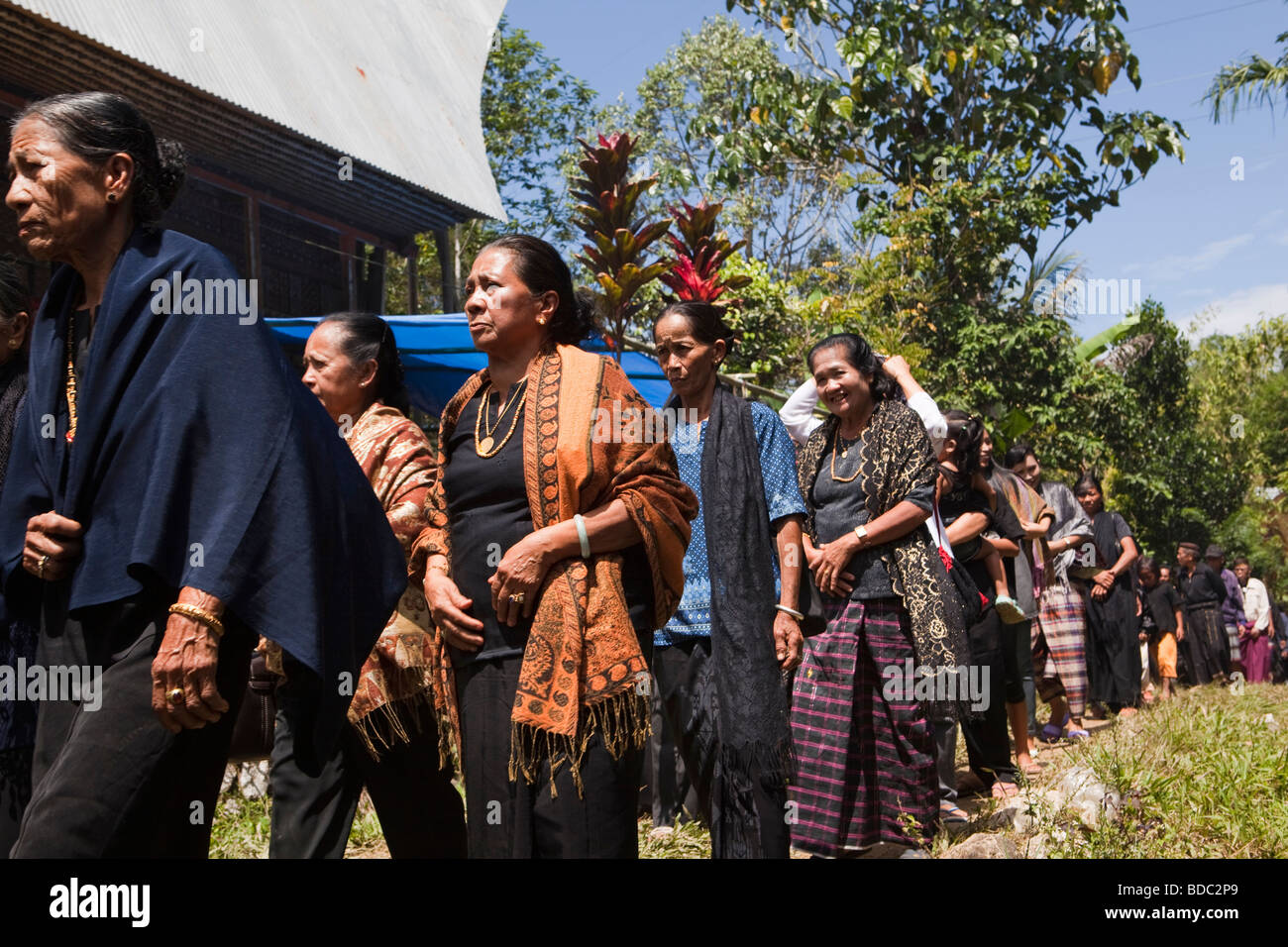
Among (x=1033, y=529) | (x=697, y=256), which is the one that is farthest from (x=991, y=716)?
(x=697, y=256)

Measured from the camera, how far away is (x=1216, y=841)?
466 cm

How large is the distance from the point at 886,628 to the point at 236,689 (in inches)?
123

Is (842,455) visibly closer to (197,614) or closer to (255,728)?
(255,728)

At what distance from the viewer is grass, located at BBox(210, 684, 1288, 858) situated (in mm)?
4488

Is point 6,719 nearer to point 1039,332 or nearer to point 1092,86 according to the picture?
point 1039,332

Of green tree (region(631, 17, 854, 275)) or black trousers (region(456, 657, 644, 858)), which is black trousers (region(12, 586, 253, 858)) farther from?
green tree (region(631, 17, 854, 275))

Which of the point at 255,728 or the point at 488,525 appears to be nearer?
the point at 488,525

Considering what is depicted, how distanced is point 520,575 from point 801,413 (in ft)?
10.4

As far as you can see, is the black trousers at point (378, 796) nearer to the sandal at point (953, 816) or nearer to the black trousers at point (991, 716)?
the sandal at point (953, 816)

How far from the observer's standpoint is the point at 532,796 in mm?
2789

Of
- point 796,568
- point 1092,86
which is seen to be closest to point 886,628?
point 796,568

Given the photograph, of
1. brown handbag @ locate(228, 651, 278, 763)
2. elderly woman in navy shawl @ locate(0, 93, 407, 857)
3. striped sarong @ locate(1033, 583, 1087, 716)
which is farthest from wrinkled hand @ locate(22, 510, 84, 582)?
striped sarong @ locate(1033, 583, 1087, 716)

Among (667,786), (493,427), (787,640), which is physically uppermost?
(493,427)

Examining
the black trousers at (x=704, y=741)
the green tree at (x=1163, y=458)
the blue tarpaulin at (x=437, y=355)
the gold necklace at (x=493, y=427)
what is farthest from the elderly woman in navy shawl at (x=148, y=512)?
the green tree at (x=1163, y=458)
